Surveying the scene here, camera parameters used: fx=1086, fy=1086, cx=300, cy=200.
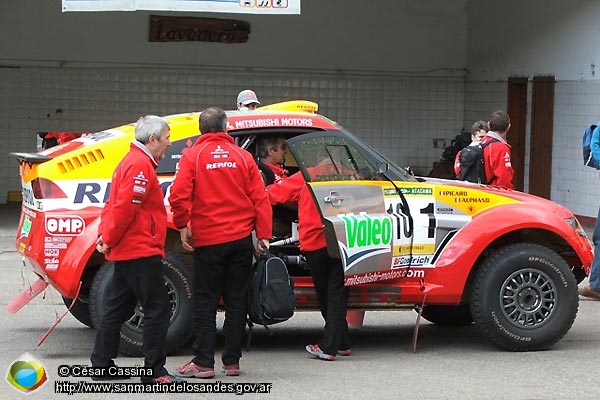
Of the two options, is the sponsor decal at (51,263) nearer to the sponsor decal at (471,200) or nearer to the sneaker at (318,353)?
the sneaker at (318,353)

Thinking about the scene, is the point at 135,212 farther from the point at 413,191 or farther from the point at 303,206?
the point at 413,191

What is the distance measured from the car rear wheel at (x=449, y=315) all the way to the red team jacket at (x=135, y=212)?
3278mm

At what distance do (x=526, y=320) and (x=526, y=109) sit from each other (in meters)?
9.71

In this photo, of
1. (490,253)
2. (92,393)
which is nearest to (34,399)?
(92,393)

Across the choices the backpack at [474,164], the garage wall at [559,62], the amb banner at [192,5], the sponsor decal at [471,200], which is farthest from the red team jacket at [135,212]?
the garage wall at [559,62]

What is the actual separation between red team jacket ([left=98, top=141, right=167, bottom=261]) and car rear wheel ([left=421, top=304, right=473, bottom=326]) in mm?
3278

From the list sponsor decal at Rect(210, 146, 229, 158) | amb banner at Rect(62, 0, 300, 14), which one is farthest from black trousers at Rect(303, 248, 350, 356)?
amb banner at Rect(62, 0, 300, 14)

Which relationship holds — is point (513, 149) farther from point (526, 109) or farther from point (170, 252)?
point (170, 252)

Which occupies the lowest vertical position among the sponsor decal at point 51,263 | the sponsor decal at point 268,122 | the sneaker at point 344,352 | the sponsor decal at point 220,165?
the sneaker at point 344,352

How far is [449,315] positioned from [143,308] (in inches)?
135

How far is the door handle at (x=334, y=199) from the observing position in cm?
802

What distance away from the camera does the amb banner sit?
1330 cm

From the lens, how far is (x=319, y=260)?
26.8 ft

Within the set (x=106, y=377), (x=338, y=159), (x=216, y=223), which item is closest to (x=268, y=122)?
(x=338, y=159)
